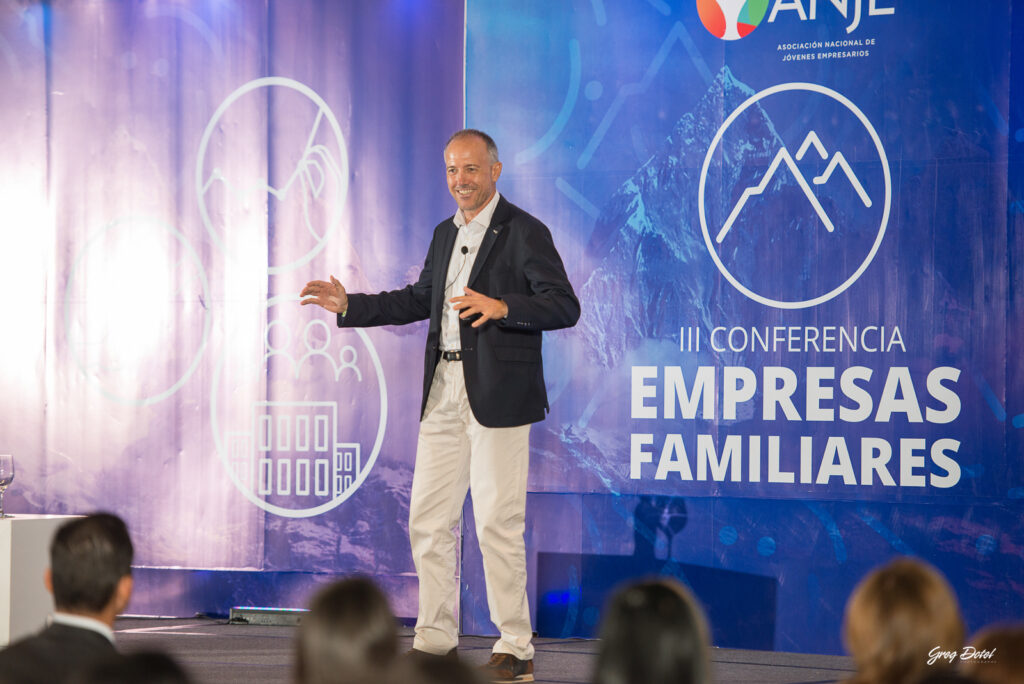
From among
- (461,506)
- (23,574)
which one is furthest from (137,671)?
(23,574)

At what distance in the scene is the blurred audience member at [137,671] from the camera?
1.24 meters

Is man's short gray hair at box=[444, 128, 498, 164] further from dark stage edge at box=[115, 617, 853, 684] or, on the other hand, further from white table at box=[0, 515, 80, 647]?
white table at box=[0, 515, 80, 647]

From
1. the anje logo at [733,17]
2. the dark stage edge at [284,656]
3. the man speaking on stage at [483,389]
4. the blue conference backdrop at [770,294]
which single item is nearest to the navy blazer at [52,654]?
the dark stage edge at [284,656]

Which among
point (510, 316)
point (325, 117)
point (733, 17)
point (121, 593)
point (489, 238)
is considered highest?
point (733, 17)

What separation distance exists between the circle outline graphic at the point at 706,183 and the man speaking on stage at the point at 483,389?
0.87 meters

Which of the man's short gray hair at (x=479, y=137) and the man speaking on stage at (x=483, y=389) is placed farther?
the man's short gray hair at (x=479, y=137)

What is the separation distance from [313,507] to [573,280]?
1.53 m

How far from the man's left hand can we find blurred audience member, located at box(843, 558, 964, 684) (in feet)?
7.22

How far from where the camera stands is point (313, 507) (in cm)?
514

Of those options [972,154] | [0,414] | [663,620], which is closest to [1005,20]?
[972,154]

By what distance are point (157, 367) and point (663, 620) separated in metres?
4.43

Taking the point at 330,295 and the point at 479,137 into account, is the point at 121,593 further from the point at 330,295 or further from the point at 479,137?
the point at 479,137

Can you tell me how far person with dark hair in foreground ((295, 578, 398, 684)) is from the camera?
4.50 ft

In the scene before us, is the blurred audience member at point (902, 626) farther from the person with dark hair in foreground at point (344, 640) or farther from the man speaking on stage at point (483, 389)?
the man speaking on stage at point (483, 389)
